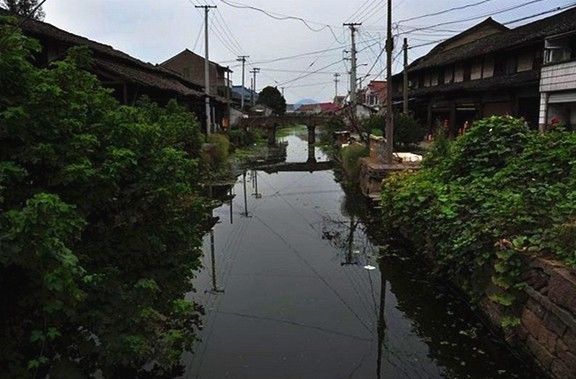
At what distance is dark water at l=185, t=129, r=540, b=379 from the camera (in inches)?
250

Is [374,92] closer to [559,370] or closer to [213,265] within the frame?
[213,265]

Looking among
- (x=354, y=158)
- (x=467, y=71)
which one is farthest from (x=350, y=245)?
(x=467, y=71)

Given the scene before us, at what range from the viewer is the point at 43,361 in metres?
4.17

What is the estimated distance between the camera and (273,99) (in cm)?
9331

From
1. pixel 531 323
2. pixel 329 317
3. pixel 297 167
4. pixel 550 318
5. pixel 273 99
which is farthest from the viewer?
pixel 273 99

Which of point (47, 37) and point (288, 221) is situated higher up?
point (47, 37)

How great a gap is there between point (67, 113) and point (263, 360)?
4.09 meters

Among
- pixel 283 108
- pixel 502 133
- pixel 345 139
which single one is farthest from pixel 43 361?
pixel 283 108

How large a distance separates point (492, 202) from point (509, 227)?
1174mm

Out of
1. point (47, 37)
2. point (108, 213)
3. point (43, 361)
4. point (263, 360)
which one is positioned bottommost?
point (263, 360)

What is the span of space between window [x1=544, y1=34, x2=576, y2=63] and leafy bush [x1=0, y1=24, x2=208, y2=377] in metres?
21.1

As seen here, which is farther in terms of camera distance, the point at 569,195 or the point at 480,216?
the point at 480,216

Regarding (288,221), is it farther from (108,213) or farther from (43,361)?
(43,361)

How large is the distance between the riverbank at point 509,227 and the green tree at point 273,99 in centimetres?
8187
